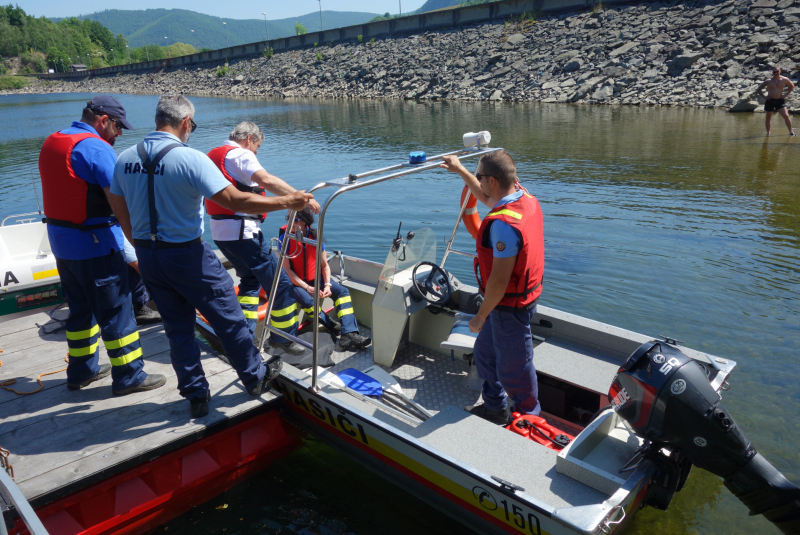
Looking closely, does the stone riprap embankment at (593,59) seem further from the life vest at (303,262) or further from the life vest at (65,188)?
the life vest at (65,188)

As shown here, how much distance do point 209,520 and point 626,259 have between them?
21.3 ft

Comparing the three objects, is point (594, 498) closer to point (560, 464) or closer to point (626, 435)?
point (560, 464)

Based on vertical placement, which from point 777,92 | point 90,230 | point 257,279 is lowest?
point 257,279

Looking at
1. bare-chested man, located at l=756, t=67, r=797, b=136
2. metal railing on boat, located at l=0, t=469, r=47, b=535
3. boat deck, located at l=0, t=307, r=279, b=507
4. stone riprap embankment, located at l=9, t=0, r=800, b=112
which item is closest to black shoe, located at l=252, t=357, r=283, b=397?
boat deck, located at l=0, t=307, r=279, b=507

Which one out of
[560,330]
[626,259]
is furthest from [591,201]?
[560,330]

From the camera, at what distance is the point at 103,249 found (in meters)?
3.44

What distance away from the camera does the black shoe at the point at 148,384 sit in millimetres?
3750

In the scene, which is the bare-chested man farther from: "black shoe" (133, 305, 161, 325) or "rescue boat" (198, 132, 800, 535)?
"black shoe" (133, 305, 161, 325)

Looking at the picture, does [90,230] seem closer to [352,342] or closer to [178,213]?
[178,213]

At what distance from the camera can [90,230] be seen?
3387 mm

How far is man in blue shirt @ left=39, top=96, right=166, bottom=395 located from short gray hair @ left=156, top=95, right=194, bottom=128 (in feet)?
1.90

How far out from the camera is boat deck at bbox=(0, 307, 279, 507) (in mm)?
3061

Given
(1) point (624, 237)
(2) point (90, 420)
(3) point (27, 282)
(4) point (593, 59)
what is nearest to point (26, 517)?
(2) point (90, 420)

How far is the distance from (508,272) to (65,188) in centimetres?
276
